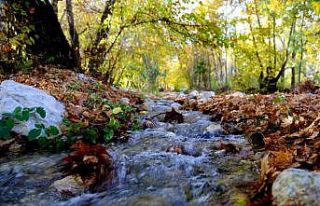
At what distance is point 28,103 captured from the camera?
3.58m

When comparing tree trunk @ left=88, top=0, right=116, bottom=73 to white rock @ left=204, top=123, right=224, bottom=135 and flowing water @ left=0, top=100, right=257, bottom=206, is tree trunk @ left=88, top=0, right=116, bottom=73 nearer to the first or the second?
white rock @ left=204, top=123, right=224, bottom=135

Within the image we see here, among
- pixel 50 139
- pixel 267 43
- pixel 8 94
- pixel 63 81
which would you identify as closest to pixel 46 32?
pixel 63 81

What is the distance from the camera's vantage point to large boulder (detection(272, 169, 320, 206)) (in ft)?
5.43

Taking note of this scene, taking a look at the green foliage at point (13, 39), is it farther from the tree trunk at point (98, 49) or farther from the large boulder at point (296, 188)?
the large boulder at point (296, 188)

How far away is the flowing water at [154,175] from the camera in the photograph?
6.94 ft

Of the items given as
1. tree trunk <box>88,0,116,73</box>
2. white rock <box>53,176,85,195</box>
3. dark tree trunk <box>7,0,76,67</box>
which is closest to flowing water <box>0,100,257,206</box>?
white rock <box>53,176,85,195</box>

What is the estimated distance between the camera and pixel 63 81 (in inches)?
243

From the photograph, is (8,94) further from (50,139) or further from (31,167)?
(31,167)

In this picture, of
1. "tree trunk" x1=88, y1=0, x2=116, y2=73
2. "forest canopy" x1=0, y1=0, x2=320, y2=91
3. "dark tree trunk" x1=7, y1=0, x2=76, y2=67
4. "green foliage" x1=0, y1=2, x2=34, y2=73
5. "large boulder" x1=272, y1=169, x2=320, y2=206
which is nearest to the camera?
"large boulder" x1=272, y1=169, x2=320, y2=206

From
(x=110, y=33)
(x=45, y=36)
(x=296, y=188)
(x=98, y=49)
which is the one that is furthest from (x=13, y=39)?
(x=296, y=188)

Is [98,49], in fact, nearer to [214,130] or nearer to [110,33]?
[110,33]

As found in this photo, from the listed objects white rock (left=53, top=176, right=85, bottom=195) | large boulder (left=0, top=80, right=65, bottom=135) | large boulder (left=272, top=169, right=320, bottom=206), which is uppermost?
large boulder (left=0, top=80, right=65, bottom=135)

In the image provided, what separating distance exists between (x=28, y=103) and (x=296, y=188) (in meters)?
2.72

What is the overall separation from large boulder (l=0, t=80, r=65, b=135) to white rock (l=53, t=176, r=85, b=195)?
0.97 meters
